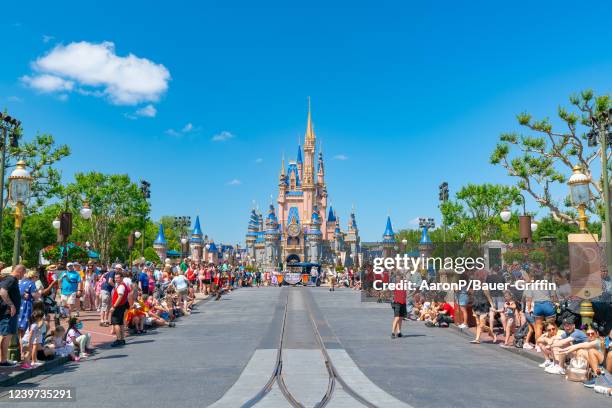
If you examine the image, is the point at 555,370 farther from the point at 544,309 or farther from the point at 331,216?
the point at 331,216

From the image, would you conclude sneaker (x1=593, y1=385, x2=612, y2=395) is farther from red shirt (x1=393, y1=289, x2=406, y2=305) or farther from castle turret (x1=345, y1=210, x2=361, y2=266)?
castle turret (x1=345, y1=210, x2=361, y2=266)

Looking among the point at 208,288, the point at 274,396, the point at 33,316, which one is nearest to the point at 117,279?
the point at 33,316

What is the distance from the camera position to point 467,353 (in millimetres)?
11633

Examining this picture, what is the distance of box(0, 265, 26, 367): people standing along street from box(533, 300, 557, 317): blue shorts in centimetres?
1021

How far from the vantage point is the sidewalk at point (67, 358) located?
8.42m

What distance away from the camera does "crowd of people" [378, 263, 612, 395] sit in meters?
8.88

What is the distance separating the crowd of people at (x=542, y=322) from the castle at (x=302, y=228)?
77177mm

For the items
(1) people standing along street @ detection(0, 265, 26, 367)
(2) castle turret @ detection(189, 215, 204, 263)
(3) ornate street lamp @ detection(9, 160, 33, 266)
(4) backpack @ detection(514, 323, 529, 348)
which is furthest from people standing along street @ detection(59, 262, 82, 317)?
(2) castle turret @ detection(189, 215, 204, 263)

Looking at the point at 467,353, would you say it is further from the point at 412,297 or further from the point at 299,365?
the point at 412,297

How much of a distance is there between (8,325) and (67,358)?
171 cm

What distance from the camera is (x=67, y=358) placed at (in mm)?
10398

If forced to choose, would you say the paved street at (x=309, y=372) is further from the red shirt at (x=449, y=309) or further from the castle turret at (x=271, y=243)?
the castle turret at (x=271, y=243)

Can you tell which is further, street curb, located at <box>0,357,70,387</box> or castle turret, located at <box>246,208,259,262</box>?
castle turret, located at <box>246,208,259,262</box>

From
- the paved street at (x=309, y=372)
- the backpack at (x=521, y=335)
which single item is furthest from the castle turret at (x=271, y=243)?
the backpack at (x=521, y=335)
